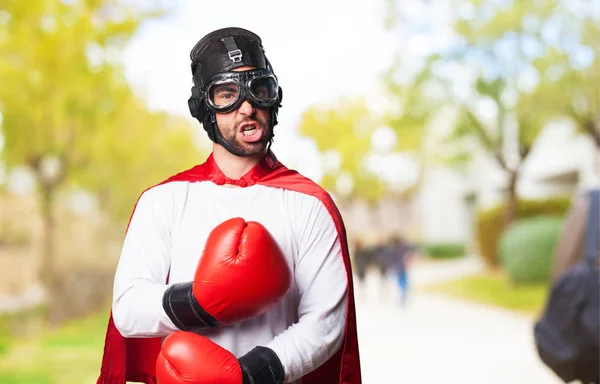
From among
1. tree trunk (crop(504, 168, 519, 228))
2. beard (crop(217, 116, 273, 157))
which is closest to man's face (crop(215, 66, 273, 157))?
beard (crop(217, 116, 273, 157))

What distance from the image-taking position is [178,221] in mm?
1863

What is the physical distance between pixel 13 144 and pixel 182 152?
6.62 m

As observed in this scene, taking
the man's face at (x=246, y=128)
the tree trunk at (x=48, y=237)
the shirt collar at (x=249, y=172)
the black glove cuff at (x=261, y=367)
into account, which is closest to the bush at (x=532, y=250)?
the tree trunk at (x=48, y=237)

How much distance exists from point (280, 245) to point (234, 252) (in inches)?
7.9

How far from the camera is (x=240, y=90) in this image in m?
1.81

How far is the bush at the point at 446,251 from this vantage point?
25562 mm

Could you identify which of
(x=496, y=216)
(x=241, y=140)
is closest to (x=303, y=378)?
(x=241, y=140)

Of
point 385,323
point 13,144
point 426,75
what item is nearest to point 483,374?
point 385,323

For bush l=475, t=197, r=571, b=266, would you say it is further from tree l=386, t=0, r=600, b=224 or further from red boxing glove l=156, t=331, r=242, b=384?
red boxing glove l=156, t=331, r=242, b=384

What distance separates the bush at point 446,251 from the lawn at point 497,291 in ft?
32.1

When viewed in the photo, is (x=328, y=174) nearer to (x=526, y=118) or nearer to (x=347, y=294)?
(x=526, y=118)

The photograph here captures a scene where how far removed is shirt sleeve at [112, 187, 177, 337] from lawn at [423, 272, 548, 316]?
9.46 m

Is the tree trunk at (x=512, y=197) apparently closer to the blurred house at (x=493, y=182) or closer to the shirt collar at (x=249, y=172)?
the blurred house at (x=493, y=182)

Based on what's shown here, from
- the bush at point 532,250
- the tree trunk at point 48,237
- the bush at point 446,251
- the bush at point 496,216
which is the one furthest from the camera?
the bush at point 446,251
